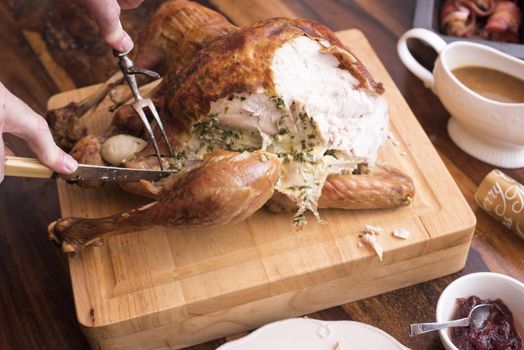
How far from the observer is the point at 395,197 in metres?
1.81

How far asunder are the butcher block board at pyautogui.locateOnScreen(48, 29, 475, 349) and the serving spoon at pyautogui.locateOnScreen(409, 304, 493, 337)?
0.61 feet

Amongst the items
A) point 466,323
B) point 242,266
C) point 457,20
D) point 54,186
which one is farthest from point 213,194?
point 457,20

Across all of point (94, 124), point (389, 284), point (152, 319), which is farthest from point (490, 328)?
point (94, 124)

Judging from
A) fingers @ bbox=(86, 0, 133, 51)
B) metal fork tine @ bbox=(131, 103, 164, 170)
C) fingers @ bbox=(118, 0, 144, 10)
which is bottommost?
metal fork tine @ bbox=(131, 103, 164, 170)

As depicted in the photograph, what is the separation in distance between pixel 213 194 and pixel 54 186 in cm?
79

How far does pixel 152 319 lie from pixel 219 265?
0.68 feet

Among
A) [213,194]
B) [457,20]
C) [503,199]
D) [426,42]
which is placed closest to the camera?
[213,194]

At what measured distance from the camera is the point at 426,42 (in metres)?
2.23

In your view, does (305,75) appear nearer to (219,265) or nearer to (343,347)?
(219,265)

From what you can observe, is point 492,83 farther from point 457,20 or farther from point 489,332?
point 489,332

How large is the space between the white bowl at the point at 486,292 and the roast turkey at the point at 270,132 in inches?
10.0

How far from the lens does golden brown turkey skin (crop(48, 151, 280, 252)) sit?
5.16ft

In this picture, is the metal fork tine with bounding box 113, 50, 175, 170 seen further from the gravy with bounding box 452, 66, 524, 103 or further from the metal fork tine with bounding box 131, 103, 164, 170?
the gravy with bounding box 452, 66, 524, 103

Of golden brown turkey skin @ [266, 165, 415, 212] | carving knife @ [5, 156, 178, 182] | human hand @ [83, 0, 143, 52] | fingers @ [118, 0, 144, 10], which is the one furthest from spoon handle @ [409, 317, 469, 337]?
fingers @ [118, 0, 144, 10]
